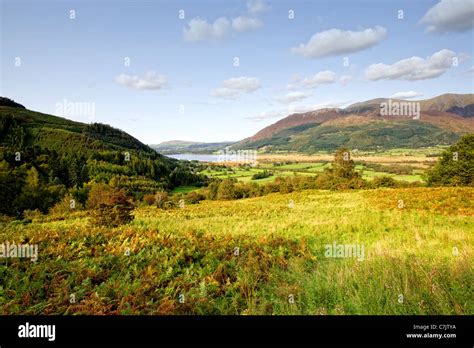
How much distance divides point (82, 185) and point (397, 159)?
1693 centimetres

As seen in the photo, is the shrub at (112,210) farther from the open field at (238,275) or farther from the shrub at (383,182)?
the shrub at (383,182)

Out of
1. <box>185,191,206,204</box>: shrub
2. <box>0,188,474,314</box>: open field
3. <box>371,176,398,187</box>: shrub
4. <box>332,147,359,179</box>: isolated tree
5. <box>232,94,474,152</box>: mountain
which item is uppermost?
<box>232,94,474,152</box>: mountain

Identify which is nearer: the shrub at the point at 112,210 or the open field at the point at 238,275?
the open field at the point at 238,275

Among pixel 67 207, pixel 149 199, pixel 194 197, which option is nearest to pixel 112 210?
pixel 149 199

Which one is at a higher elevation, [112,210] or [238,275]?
[112,210]

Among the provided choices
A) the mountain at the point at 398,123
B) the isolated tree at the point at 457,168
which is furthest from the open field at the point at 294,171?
the mountain at the point at 398,123

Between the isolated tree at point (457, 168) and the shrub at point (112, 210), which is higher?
the isolated tree at point (457, 168)

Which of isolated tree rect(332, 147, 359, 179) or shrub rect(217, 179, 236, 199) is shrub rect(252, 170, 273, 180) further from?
isolated tree rect(332, 147, 359, 179)

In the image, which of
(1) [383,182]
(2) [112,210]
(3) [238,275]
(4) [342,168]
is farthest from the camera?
(4) [342,168]

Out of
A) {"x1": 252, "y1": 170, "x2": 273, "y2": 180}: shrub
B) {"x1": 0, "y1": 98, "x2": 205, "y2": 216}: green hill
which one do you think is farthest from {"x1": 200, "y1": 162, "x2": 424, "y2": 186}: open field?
{"x1": 0, "y1": 98, "x2": 205, "y2": 216}: green hill

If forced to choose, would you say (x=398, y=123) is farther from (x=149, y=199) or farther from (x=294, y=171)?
(x=294, y=171)

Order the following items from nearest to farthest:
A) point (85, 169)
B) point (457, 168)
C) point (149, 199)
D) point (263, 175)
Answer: point (85, 169) < point (149, 199) < point (457, 168) < point (263, 175)

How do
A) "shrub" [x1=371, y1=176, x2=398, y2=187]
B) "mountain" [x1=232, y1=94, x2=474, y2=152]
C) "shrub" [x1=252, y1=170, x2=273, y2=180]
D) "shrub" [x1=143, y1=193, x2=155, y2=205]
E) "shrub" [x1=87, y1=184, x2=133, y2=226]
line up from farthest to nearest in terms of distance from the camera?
1. "shrub" [x1=252, y1=170, x2=273, y2=180]
2. "shrub" [x1=371, y1=176, x2=398, y2=187]
3. "shrub" [x1=143, y1=193, x2=155, y2=205]
4. "shrub" [x1=87, y1=184, x2=133, y2=226]
5. "mountain" [x1=232, y1=94, x2=474, y2=152]
